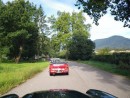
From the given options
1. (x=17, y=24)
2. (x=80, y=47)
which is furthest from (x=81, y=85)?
(x=80, y=47)

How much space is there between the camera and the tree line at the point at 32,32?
76.8m

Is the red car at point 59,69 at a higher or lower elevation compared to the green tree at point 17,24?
lower

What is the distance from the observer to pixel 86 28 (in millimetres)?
119750

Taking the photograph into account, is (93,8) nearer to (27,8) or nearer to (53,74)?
(53,74)

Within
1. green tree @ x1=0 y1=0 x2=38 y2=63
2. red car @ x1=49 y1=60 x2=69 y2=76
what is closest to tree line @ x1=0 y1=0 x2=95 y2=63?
green tree @ x1=0 y1=0 x2=38 y2=63

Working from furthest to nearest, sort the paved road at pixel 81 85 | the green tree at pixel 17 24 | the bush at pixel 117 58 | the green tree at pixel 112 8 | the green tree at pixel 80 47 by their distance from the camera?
the green tree at pixel 80 47 < the green tree at pixel 17 24 < the bush at pixel 117 58 < the green tree at pixel 112 8 < the paved road at pixel 81 85

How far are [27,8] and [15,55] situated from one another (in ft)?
46.4

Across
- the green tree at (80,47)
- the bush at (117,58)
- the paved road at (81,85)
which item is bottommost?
the paved road at (81,85)

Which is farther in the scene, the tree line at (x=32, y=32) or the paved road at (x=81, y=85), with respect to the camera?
the tree line at (x=32, y=32)

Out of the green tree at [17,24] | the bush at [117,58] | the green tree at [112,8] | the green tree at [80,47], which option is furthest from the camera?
the green tree at [80,47]

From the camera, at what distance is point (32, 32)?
82500 mm

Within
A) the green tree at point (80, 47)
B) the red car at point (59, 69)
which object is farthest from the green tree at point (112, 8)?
the green tree at point (80, 47)

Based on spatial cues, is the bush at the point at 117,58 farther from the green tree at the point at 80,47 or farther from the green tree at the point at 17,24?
the green tree at the point at 80,47

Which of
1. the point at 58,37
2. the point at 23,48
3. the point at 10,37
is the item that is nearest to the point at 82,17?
the point at 58,37
